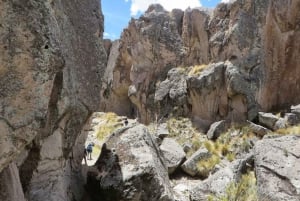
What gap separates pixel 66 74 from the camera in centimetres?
716

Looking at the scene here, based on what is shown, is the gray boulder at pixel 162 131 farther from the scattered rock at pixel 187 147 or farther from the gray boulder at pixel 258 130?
the gray boulder at pixel 258 130

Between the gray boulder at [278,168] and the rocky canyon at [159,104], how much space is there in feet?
0.11

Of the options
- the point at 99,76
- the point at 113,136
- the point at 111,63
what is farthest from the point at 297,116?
the point at 111,63

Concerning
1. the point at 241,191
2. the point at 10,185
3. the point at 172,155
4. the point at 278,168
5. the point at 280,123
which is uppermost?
the point at 280,123

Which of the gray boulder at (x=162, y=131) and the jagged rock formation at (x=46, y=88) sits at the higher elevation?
the jagged rock formation at (x=46, y=88)

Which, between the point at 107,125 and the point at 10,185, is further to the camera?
the point at 107,125

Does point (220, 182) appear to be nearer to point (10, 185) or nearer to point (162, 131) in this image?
point (10, 185)

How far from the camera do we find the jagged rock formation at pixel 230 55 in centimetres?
1794

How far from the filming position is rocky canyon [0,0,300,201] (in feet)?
16.1

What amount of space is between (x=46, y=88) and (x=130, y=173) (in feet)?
14.5

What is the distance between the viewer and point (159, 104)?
77.8 feet

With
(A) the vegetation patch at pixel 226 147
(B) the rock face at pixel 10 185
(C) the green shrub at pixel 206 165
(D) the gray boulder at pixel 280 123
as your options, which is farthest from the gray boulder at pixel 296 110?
(B) the rock face at pixel 10 185

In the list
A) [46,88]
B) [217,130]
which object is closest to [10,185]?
[46,88]

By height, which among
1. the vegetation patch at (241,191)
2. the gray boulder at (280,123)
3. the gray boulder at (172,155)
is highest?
the gray boulder at (280,123)
